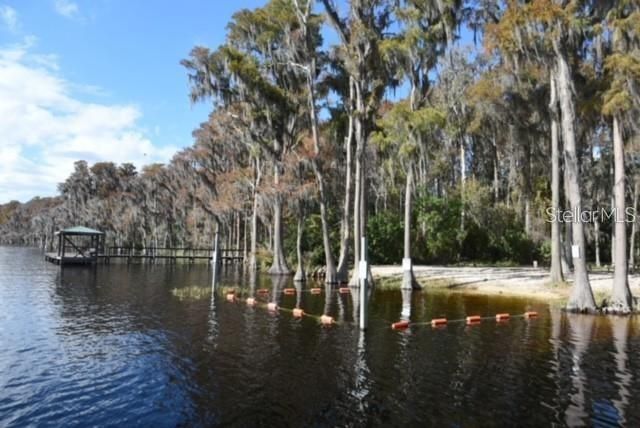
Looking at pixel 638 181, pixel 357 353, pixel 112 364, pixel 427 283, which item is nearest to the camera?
pixel 112 364

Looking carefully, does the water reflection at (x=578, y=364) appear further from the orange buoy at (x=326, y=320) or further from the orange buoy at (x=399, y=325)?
the orange buoy at (x=326, y=320)

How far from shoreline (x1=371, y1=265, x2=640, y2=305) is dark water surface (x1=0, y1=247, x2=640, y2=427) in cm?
584

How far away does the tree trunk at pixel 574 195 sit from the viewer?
1667 centimetres

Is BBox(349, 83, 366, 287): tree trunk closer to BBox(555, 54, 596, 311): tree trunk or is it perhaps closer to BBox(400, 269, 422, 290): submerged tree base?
BBox(400, 269, 422, 290): submerged tree base

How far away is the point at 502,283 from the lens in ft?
81.2

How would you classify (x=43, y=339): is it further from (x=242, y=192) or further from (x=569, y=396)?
(x=242, y=192)

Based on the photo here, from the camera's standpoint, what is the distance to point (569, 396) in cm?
791

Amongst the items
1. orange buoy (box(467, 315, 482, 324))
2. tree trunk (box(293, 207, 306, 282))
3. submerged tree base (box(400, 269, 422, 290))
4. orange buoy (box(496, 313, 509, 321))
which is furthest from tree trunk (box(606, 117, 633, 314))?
tree trunk (box(293, 207, 306, 282))

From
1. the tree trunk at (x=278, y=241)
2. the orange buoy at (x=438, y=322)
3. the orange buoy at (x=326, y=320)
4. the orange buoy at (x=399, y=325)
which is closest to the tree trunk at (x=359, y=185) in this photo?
the tree trunk at (x=278, y=241)

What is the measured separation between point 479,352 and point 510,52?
1108cm

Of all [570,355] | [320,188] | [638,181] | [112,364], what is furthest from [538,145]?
[112,364]

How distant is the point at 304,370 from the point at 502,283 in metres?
18.1

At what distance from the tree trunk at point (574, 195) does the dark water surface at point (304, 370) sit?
3.81ft

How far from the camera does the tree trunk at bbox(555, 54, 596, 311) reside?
16.7 m
